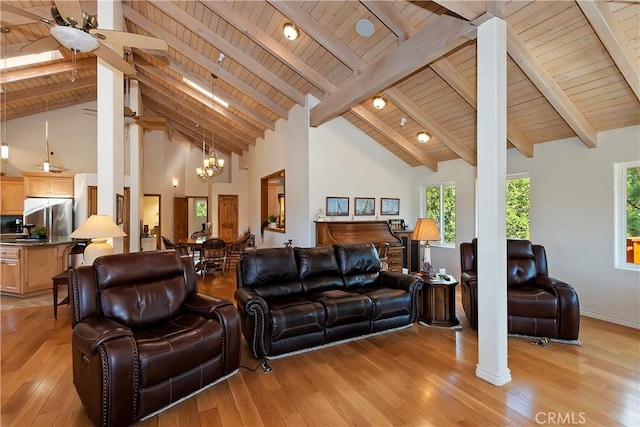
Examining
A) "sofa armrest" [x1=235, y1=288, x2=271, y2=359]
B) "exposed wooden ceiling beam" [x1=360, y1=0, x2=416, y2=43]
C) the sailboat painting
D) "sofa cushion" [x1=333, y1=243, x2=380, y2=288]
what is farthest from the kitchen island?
"exposed wooden ceiling beam" [x1=360, y1=0, x2=416, y2=43]

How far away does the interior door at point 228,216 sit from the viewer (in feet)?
37.6

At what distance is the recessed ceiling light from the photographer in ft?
12.2

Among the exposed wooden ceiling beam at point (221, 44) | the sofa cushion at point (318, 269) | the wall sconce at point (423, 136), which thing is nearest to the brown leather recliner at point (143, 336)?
the sofa cushion at point (318, 269)

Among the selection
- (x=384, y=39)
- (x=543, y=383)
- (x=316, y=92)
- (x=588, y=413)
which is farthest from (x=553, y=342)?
(x=316, y=92)

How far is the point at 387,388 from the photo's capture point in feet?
8.52

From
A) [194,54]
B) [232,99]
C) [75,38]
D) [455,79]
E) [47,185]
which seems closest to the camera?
[75,38]

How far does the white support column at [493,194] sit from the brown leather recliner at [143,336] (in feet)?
7.19

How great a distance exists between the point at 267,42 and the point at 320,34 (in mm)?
894

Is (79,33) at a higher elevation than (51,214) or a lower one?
higher

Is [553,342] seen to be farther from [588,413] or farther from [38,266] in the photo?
[38,266]

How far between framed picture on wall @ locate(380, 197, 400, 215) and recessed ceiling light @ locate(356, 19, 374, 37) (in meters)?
3.48

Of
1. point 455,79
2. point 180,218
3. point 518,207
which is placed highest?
point 455,79

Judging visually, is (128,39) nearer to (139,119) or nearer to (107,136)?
(107,136)

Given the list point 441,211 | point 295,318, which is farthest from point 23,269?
point 441,211
